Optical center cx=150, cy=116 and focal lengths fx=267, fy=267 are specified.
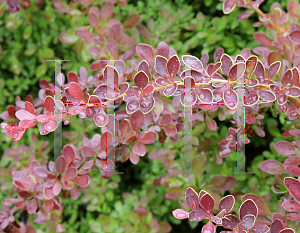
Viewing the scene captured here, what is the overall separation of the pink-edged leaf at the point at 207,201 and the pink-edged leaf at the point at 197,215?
0.05 feet

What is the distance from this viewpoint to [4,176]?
3.60 feet

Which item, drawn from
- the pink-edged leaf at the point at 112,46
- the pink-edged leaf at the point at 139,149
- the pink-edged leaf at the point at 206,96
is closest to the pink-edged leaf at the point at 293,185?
Answer: the pink-edged leaf at the point at 206,96

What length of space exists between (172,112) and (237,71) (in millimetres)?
245

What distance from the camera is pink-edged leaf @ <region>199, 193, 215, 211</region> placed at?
20.9 inches

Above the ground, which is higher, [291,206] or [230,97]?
[230,97]

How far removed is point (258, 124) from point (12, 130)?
66 cm

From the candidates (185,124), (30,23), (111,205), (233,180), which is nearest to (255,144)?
(233,180)

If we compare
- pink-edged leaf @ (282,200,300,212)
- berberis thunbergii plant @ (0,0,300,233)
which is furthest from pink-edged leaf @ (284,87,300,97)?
pink-edged leaf @ (282,200,300,212)

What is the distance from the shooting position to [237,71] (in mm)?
590

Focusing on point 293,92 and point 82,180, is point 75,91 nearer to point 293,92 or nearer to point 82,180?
point 82,180

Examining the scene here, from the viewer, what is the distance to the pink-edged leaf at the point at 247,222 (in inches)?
20.8

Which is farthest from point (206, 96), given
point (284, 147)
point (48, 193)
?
point (48, 193)

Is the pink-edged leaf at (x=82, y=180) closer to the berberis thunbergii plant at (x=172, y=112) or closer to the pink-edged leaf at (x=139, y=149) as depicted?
the berberis thunbergii plant at (x=172, y=112)

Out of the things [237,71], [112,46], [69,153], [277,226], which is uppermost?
[112,46]
